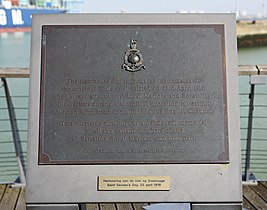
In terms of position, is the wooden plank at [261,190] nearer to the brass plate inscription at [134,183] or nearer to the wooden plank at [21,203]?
the brass plate inscription at [134,183]

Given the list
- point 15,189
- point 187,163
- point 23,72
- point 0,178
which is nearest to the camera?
point 187,163

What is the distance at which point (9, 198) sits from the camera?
2943 millimetres

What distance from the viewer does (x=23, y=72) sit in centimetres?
275

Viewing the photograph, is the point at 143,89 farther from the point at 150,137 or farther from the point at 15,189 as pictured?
the point at 15,189

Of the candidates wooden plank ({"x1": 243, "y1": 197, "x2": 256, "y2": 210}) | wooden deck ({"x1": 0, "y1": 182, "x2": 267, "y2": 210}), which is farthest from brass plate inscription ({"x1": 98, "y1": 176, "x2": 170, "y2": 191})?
wooden plank ({"x1": 243, "y1": 197, "x2": 256, "y2": 210})

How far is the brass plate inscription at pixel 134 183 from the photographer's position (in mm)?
2141

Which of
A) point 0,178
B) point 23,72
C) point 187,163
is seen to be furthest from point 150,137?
point 0,178

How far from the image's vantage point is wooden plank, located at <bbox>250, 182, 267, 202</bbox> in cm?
292

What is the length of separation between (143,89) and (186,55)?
25 centimetres

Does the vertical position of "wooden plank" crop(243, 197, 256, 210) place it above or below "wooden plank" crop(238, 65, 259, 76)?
below

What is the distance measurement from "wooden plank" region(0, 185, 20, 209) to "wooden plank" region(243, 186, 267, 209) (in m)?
1.35

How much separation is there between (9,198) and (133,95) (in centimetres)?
120

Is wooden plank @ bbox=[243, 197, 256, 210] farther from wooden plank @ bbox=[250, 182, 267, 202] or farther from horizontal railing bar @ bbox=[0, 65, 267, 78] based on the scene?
horizontal railing bar @ bbox=[0, 65, 267, 78]

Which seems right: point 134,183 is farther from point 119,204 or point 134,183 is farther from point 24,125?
point 24,125
